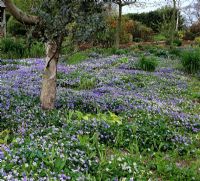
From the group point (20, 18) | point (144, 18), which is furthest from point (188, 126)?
point (144, 18)

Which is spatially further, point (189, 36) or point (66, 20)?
point (189, 36)

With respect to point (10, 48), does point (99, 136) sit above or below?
below

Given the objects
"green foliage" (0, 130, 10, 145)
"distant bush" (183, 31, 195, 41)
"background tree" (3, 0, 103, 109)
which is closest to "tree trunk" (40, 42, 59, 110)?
"background tree" (3, 0, 103, 109)

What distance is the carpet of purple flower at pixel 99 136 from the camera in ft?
15.0

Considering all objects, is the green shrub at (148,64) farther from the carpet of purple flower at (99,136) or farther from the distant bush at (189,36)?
the distant bush at (189,36)

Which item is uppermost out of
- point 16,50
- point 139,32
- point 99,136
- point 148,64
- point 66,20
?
point 139,32

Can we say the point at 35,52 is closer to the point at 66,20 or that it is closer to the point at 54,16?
the point at 54,16

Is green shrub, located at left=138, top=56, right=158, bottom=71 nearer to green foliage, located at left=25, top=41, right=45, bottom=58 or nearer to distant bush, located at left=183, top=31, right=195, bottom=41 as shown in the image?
green foliage, located at left=25, top=41, right=45, bottom=58

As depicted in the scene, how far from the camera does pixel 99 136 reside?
6094mm

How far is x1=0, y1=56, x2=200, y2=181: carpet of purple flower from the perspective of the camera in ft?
15.0

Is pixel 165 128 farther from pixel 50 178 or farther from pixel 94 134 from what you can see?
pixel 50 178

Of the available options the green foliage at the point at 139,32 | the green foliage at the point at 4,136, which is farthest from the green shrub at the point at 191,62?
the green foliage at the point at 139,32

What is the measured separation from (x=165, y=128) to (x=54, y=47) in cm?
259

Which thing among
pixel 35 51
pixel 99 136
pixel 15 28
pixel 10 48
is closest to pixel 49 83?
pixel 99 136
